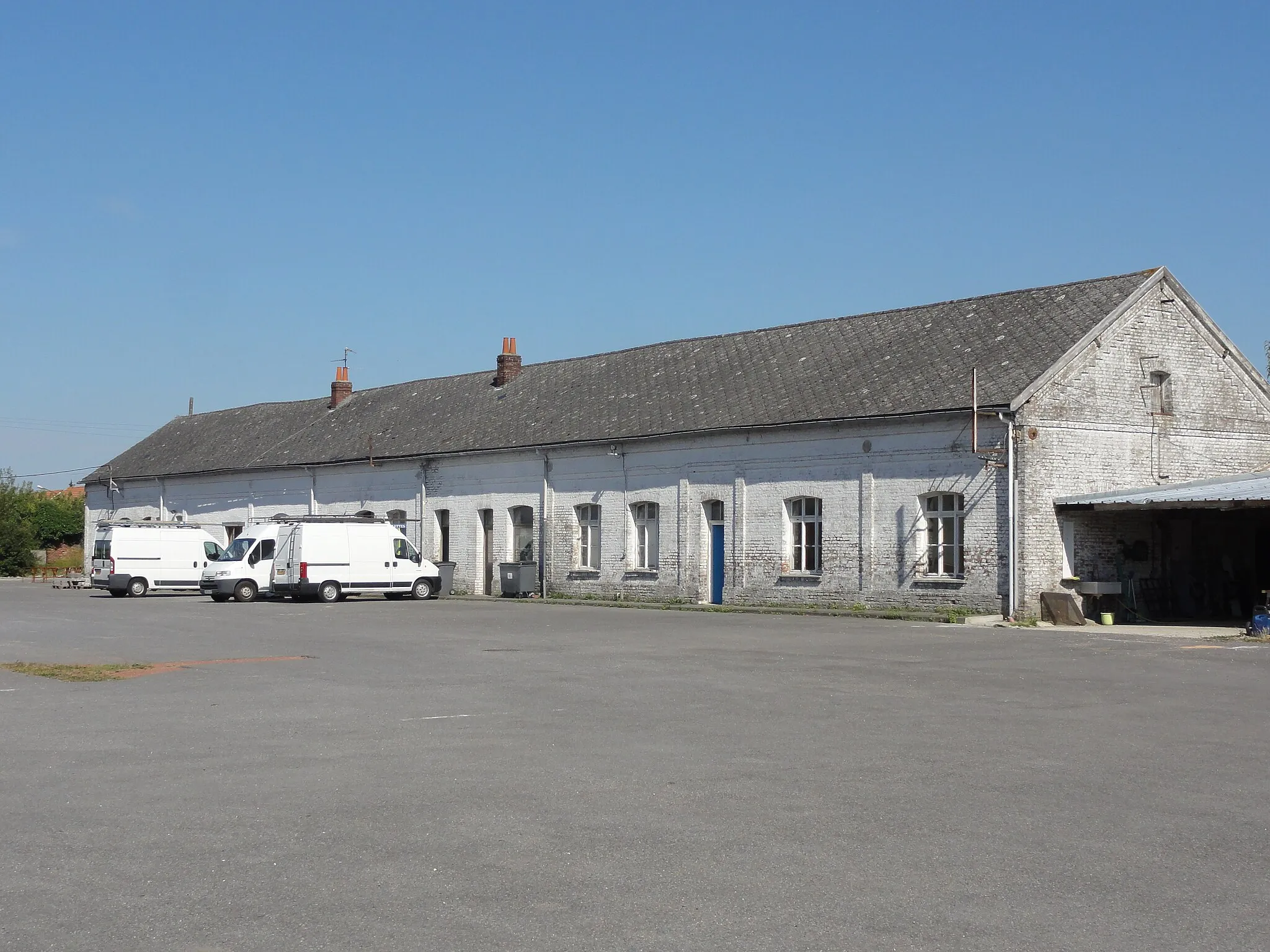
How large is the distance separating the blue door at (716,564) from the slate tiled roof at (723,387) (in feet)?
8.23

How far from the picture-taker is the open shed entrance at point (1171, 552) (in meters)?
25.7

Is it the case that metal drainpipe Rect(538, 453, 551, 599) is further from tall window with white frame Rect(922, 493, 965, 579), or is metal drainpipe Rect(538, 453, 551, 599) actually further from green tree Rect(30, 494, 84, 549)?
green tree Rect(30, 494, 84, 549)

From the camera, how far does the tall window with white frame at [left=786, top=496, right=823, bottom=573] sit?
97.3 ft

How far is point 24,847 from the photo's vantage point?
6766mm

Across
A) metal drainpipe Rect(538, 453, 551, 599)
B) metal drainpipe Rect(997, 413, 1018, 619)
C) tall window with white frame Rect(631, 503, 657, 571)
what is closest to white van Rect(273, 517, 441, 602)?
metal drainpipe Rect(538, 453, 551, 599)

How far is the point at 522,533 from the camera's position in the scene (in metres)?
37.3

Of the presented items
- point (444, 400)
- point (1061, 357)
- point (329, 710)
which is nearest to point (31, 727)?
point (329, 710)

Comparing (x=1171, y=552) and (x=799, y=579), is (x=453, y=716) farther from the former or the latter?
(x=1171, y=552)

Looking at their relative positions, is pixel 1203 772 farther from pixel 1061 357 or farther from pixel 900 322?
pixel 900 322

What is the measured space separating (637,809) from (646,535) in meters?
26.1

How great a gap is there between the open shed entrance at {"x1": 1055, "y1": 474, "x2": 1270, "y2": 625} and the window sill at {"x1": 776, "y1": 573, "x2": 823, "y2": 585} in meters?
5.56

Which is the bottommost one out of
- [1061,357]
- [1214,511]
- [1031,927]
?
[1031,927]

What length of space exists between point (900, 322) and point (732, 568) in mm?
6943

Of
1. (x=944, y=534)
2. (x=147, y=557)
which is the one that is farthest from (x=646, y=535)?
(x=147, y=557)
